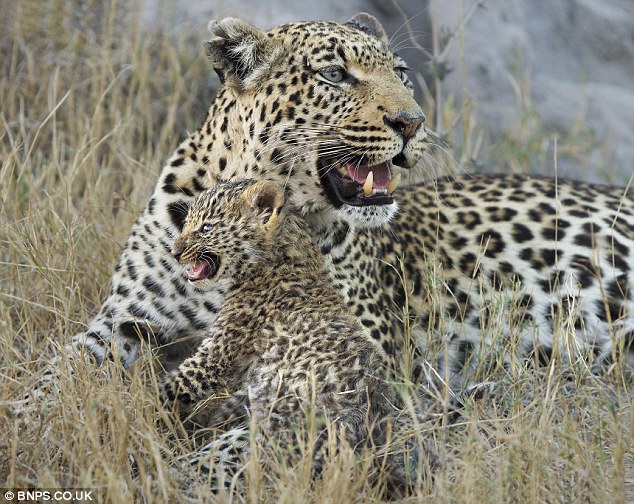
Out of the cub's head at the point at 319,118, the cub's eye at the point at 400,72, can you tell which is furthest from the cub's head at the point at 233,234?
the cub's eye at the point at 400,72

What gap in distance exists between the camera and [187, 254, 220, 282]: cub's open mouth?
16.7ft

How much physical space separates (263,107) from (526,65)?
588cm

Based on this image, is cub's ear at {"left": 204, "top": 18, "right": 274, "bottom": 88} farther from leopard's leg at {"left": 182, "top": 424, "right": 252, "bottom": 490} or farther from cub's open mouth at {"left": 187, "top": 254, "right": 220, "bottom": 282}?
leopard's leg at {"left": 182, "top": 424, "right": 252, "bottom": 490}

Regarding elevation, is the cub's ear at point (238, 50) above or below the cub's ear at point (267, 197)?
above

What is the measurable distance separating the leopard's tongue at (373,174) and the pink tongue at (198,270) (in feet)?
2.99

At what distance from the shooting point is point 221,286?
575cm

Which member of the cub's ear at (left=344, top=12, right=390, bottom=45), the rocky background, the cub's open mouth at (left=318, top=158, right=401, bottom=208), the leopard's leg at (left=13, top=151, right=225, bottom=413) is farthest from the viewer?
the rocky background

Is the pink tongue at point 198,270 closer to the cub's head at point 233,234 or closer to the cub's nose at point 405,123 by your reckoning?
the cub's head at point 233,234

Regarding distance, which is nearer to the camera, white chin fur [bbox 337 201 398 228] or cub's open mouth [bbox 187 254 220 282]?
cub's open mouth [bbox 187 254 220 282]

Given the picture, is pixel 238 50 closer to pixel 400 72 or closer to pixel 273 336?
pixel 400 72

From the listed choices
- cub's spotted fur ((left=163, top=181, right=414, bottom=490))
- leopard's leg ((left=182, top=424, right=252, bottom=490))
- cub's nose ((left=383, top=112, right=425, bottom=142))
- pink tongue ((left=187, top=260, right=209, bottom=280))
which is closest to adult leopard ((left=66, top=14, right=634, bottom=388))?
cub's nose ((left=383, top=112, right=425, bottom=142))

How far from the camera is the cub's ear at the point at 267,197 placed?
198 inches

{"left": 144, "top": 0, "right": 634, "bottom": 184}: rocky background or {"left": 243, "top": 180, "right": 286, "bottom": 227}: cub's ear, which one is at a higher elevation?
{"left": 243, "top": 180, "right": 286, "bottom": 227}: cub's ear

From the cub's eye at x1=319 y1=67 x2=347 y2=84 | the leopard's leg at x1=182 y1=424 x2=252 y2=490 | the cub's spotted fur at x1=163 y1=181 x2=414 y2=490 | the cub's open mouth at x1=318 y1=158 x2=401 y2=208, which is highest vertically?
the cub's eye at x1=319 y1=67 x2=347 y2=84
